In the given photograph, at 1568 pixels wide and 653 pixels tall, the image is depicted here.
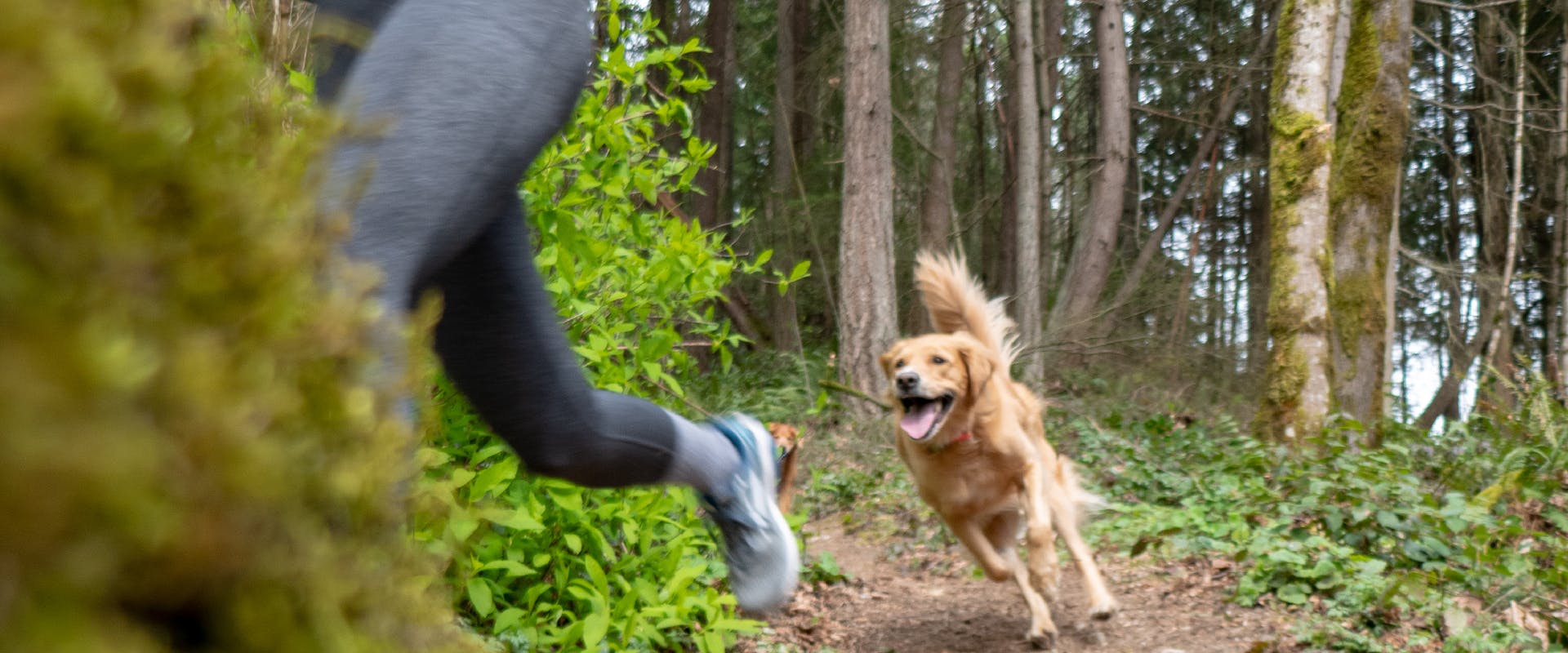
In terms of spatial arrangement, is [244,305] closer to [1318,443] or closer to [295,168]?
[295,168]

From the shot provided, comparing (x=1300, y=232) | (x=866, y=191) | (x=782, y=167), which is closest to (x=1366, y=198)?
(x=1300, y=232)

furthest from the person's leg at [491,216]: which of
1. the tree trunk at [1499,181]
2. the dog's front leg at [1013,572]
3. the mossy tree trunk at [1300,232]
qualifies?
the tree trunk at [1499,181]

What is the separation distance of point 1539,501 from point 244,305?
582 cm

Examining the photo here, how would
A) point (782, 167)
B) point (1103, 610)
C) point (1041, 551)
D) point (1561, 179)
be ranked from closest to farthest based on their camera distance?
point (1103, 610), point (1041, 551), point (1561, 179), point (782, 167)

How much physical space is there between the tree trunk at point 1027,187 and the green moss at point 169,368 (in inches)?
465

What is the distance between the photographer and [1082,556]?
202 inches

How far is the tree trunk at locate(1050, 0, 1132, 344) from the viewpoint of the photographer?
13.1 m

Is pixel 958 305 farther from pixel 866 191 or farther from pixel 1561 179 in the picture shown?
pixel 1561 179

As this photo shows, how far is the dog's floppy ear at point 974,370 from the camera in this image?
550 centimetres

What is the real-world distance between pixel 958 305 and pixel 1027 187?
7.47 metres

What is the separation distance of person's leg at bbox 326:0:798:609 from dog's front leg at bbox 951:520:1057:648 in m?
3.15

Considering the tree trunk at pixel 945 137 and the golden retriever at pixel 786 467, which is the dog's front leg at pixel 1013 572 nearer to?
the golden retriever at pixel 786 467

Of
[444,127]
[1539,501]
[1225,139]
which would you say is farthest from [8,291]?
[1225,139]

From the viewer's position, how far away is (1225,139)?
2031cm
